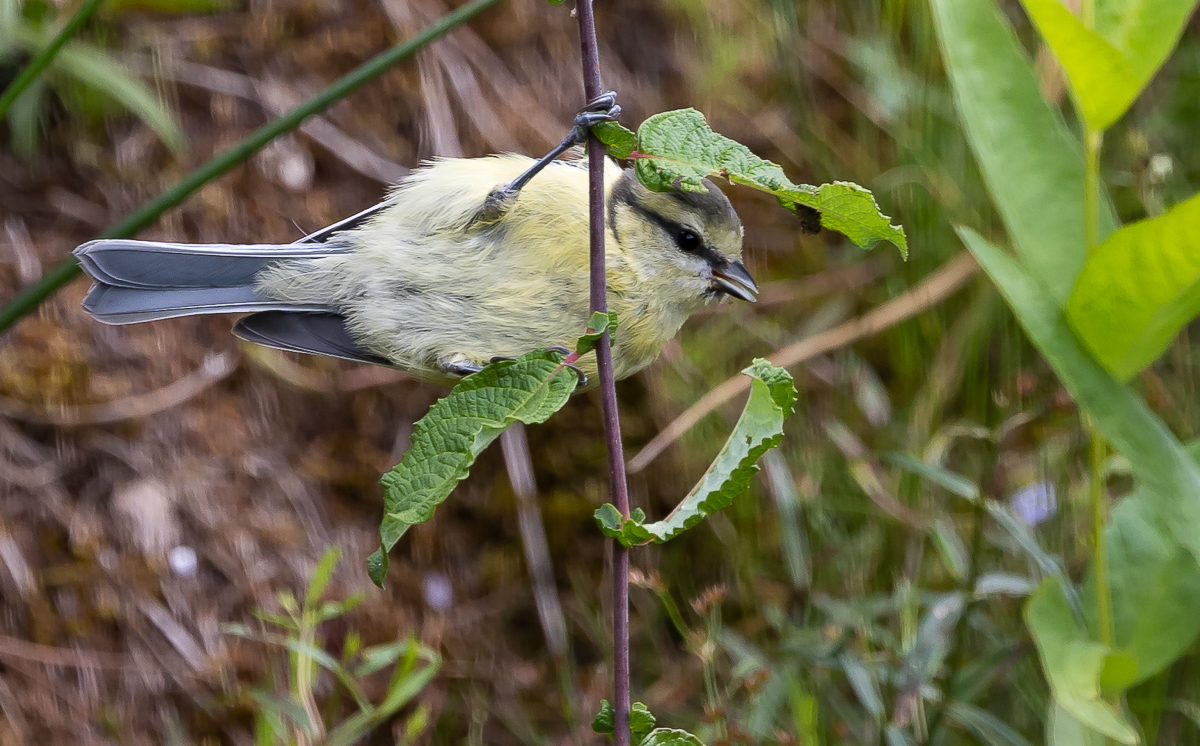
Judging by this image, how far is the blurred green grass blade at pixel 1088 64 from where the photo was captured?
55.7 inches

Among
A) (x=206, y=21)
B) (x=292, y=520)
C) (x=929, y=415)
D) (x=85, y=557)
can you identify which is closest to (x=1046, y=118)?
(x=929, y=415)

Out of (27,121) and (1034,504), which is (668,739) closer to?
(1034,504)

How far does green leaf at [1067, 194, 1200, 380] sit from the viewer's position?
1.39m

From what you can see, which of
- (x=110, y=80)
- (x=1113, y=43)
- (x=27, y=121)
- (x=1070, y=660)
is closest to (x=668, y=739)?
(x=1070, y=660)

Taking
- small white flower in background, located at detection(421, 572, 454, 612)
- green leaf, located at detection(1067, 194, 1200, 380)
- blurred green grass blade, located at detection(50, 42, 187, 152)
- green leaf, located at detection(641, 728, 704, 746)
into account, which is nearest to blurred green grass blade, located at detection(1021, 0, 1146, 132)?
green leaf, located at detection(1067, 194, 1200, 380)

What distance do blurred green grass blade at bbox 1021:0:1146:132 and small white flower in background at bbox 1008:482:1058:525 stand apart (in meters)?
1.10

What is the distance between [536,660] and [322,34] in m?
1.94

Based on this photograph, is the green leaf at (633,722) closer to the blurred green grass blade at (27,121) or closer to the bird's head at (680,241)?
the bird's head at (680,241)

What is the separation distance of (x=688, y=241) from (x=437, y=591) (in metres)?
1.33

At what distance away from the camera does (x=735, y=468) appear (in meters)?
1.04

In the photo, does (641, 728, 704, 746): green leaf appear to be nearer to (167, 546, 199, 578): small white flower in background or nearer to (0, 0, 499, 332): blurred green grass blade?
(0, 0, 499, 332): blurred green grass blade

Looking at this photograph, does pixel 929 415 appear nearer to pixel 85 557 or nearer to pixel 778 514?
pixel 778 514

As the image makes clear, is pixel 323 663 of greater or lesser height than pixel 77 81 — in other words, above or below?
below

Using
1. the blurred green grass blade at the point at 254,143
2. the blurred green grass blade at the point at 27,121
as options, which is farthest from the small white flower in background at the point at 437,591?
the blurred green grass blade at the point at 27,121
